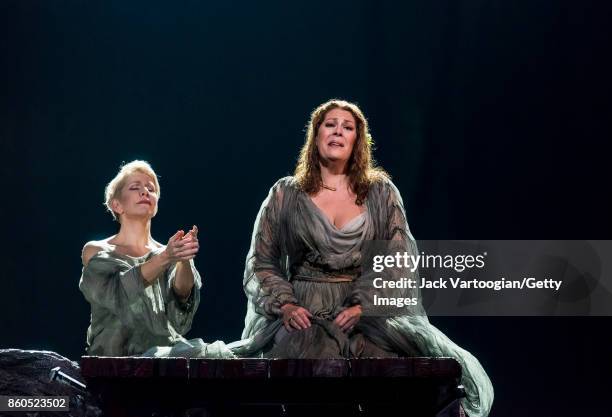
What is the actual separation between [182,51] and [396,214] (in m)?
1.70

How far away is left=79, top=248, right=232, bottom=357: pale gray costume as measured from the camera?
418 cm

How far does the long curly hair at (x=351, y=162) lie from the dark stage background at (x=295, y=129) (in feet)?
3.18

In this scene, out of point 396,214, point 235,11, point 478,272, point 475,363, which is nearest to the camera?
point 475,363

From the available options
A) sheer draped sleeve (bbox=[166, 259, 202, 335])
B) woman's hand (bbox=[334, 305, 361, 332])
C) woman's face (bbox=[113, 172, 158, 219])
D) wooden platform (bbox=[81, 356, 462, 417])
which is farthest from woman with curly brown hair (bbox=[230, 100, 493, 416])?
wooden platform (bbox=[81, 356, 462, 417])

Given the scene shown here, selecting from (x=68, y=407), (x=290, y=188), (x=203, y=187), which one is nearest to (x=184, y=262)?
(x=290, y=188)

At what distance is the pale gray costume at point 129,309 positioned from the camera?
4184 millimetres

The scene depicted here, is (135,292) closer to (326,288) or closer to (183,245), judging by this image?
(183,245)

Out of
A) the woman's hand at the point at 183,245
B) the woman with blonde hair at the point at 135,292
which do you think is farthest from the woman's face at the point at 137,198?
the woman's hand at the point at 183,245

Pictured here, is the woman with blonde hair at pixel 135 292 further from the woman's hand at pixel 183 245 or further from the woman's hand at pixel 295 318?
the woman's hand at pixel 295 318

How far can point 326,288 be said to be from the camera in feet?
12.9

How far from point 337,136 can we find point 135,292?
3.24 feet

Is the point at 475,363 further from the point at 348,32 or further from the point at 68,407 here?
the point at 348,32

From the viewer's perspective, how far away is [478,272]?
4945 millimetres

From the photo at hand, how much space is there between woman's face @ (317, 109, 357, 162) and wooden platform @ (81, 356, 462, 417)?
60.1 inches
